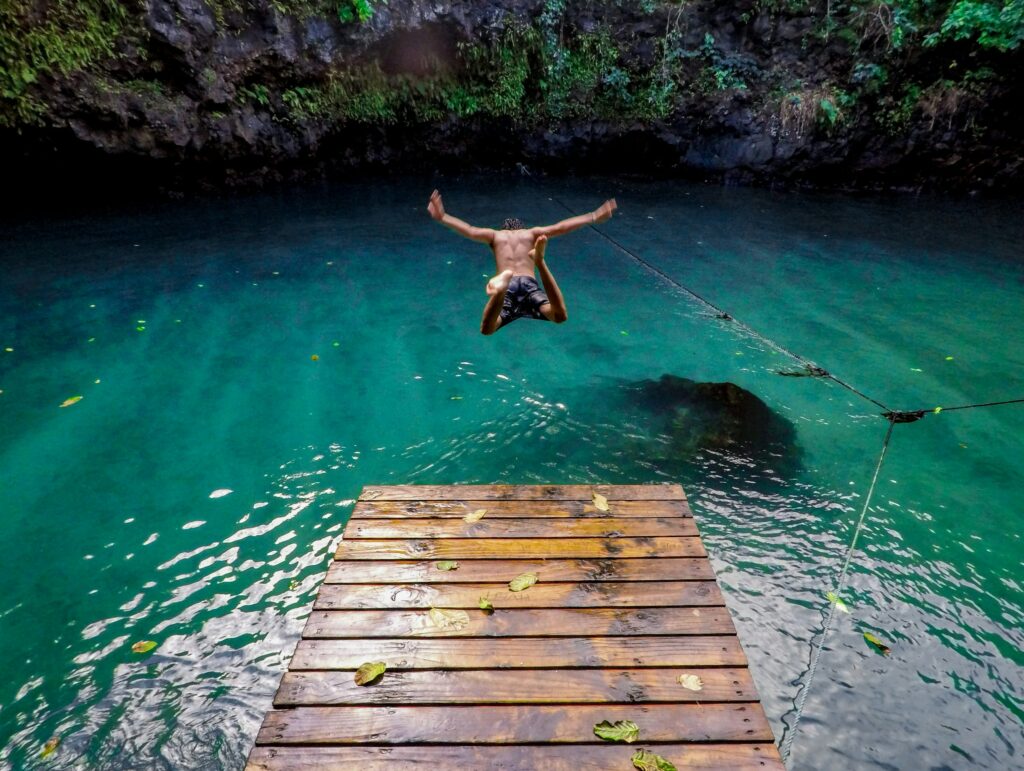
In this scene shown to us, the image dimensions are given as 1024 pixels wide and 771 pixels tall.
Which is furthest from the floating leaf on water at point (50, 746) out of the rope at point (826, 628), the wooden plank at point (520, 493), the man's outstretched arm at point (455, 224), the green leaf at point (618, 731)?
the man's outstretched arm at point (455, 224)

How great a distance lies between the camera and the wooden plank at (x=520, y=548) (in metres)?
2.68

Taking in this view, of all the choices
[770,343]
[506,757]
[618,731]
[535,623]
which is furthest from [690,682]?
[770,343]

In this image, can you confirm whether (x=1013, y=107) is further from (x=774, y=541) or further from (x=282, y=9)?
(x=282, y=9)

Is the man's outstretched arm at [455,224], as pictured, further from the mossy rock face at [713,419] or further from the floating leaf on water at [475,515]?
the floating leaf on water at [475,515]

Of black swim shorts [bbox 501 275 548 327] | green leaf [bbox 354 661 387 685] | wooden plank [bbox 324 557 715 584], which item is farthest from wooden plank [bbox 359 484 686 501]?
A: black swim shorts [bbox 501 275 548 327]

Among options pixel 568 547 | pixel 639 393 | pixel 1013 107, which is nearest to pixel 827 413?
pixel 639 393

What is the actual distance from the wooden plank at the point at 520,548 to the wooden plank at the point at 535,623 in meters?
0.35

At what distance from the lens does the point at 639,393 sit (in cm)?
519

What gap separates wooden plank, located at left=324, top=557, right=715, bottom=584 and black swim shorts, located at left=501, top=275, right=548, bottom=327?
2.19m

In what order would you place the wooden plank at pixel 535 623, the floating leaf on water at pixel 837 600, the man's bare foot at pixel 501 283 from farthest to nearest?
the man's bare foot at pixel 501 283 < the floating leaf on water at pixel 837 600 < the wooden plank at pixel 535 623

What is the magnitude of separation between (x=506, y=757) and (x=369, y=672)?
598 millimetres

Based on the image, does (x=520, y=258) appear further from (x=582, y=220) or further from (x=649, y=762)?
(x=649, y=762)

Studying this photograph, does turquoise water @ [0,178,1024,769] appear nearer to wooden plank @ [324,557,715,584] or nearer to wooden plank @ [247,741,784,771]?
wooden plank @ [324,557,715,584]

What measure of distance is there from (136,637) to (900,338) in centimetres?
751
